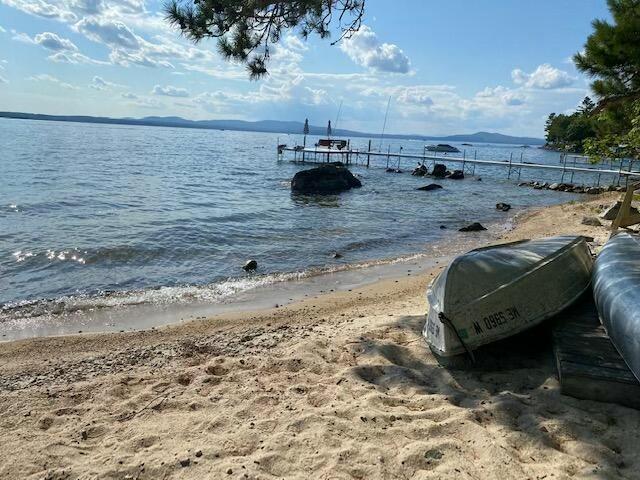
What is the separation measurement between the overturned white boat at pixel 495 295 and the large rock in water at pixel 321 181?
74.1 feet

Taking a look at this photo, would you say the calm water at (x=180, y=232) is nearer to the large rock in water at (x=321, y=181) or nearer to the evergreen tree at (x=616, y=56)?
the large rock in water at (x=321, y=181)

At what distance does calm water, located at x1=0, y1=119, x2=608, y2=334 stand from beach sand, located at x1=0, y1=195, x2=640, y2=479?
324 cm

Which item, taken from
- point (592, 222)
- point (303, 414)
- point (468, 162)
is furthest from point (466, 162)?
point (303, 414)

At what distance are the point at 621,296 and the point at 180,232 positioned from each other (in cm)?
1222

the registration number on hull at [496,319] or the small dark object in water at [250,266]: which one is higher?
the registration number on hull at [496,319]

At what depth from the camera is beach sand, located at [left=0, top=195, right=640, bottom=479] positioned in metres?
3.16

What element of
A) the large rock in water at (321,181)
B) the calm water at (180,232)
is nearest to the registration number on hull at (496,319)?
the calm water at (180,232)

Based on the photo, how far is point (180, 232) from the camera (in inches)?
566

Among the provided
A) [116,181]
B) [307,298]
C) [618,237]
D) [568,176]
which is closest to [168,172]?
[116,181]

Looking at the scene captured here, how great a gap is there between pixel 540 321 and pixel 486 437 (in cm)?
174

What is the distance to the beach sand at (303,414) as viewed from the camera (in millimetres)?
3160

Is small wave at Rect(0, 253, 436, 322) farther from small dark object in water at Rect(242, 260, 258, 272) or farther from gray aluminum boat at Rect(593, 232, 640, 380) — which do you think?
gray aluminum boat at Rect(593, 232, 640, 380)

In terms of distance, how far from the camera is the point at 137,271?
1037 centimetres

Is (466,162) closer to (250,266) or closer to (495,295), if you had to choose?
(250,266)
